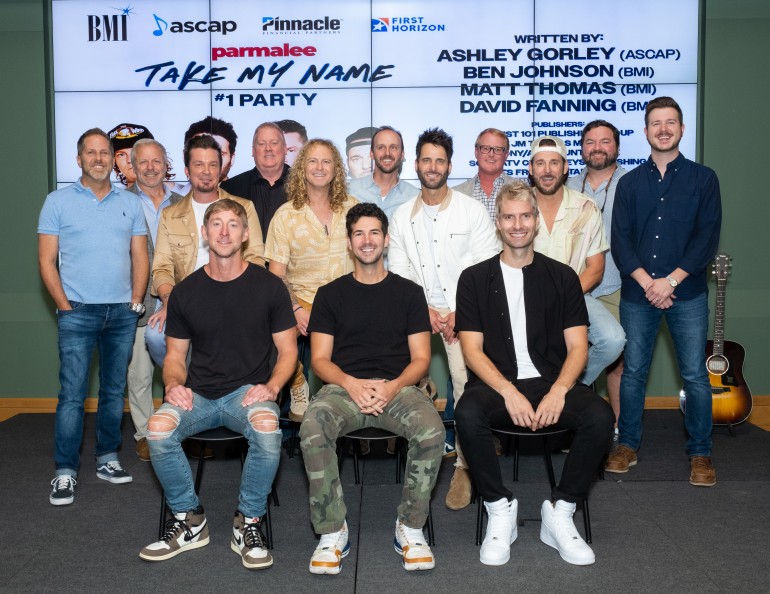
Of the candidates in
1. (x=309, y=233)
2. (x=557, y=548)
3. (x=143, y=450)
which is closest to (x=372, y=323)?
(x=309, y=233)

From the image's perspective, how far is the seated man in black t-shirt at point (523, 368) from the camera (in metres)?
3.14

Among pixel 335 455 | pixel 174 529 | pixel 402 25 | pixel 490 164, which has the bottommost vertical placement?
pixel 174 529

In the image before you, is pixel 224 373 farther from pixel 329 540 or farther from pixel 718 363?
pixel 718 363

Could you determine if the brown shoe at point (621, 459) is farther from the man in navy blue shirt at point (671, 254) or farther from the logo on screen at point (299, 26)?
the logo on screen at point (299, 26)

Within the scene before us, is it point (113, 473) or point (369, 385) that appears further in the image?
point (113, 473)

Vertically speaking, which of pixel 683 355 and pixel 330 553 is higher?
pixel 683 355

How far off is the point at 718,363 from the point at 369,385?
2770 mm

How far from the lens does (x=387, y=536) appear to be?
132 inches

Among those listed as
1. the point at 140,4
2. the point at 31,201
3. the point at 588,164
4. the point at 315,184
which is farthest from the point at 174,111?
the point at 588,164

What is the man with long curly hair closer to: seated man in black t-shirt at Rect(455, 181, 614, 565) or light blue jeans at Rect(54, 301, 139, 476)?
light blue jeans at Rect(54, 301, 139, 476)

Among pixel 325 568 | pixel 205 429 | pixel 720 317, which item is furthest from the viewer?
pixel 720 317

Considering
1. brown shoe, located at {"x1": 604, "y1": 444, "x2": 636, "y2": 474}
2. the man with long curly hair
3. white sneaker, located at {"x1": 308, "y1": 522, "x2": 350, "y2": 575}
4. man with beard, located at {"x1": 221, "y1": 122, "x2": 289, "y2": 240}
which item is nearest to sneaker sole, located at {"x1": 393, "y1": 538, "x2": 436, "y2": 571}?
white sneaker, located at {"x1": 308, "y1": 522, "x2": 350, "y2": 575}

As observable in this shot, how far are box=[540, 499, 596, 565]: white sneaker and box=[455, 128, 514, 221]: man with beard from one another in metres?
1.90

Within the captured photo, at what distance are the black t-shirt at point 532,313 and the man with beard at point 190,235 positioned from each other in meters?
1.25
